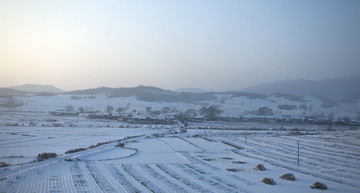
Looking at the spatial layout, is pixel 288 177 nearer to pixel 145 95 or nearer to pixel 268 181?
pixel 268 181

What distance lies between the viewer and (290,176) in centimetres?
1098

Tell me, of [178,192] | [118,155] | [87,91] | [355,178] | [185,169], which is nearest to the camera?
[178,192]

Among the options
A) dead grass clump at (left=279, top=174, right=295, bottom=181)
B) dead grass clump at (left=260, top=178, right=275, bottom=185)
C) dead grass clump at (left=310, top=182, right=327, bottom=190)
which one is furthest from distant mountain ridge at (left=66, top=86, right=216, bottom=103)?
dead grass clump at (left=310, top=182, right=327, bottom=190)

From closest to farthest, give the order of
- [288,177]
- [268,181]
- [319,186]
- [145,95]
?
[319,186] → [268,181] → [288,177] → [145,95]

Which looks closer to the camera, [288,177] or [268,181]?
[268,181]

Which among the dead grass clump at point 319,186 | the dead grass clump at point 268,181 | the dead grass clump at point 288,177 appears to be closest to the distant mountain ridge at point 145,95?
the dead grass clump at point 288,177

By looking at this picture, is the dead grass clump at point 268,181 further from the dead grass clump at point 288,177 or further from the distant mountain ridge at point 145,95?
the distant mountain ridge at point 145,95

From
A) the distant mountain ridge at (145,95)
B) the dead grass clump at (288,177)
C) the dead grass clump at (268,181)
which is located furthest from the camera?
the distant mountain ridge at (145,95)

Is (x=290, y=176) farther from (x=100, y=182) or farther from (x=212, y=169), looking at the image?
(x=100, y=182)

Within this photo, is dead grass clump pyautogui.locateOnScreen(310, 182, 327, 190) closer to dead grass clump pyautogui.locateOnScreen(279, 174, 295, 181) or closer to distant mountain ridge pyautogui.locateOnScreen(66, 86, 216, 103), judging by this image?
dead grass clump pyautogui.locateOnScreen(279, 174, 295, 181)

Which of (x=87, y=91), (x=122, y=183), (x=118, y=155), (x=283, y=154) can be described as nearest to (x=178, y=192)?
(x=122, y=183)

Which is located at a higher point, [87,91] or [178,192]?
[87,91]

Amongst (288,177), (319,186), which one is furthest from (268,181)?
(319,186)

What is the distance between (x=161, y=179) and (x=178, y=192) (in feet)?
6.15
